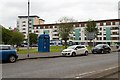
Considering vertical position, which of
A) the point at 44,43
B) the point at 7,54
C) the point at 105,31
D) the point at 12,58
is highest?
the point at 105,31

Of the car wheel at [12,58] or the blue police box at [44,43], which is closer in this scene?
the car wheel at [12,58]

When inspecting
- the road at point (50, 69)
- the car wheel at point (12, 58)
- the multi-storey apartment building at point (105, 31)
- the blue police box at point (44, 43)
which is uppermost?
the multi-storey apartment building at point (105, 31)

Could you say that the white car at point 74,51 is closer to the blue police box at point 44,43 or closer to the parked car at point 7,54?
the blue police box at point 44,43

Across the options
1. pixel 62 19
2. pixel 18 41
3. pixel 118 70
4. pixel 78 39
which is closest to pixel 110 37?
pixel 78 39

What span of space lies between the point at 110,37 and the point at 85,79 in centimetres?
10944

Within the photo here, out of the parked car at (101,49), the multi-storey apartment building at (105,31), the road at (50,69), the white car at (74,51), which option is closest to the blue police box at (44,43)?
the white car at (74,51)

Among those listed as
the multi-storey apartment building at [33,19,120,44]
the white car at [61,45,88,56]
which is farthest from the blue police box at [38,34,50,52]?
the multi-storey apartment building at [33,19,120,44]

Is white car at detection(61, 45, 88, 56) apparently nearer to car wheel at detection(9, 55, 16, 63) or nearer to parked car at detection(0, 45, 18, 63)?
parked car at detection(0, 45, 18, 63)

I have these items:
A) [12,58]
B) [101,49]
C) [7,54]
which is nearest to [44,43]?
[101,49]

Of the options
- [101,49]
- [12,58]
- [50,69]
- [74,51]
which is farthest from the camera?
[101,49]

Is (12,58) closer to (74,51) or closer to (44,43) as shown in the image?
(74,51)

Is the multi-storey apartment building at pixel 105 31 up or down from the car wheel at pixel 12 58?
up

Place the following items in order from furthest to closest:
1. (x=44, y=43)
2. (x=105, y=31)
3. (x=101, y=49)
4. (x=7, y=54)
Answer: (x=105, y=31) → (x=101, y=49) → (x=44, y=43) → (x=7, y=54)

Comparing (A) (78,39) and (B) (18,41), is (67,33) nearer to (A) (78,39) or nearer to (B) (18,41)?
(B) (18,41)
